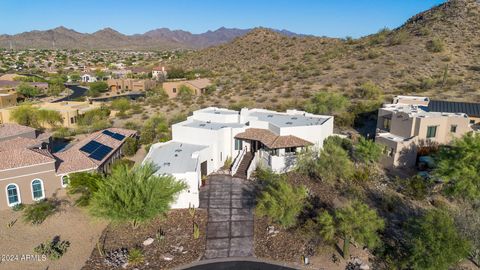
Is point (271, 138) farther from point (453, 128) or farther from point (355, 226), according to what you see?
point (453, 128)

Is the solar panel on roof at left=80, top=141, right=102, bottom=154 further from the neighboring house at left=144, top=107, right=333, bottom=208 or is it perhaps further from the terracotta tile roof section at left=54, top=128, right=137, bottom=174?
the neighboring house at left=144, top=107, right=333, bottom=208

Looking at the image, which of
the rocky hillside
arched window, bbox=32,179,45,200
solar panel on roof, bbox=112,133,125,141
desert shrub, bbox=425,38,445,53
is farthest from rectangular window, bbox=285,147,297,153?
desert shrub, bbox=425,38,445,53

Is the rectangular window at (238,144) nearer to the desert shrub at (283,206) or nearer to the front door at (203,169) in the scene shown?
the front door at (203,169)

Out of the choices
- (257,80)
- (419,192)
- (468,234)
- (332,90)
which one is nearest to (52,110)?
(257,80)

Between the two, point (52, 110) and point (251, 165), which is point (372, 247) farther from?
point (52, 110)

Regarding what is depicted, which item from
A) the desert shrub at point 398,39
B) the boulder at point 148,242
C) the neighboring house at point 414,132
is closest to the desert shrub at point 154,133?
the boulder at point 148,242

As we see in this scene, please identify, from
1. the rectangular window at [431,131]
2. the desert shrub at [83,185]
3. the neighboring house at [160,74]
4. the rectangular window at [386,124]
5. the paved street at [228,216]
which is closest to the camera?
the paved street at [228,216]
